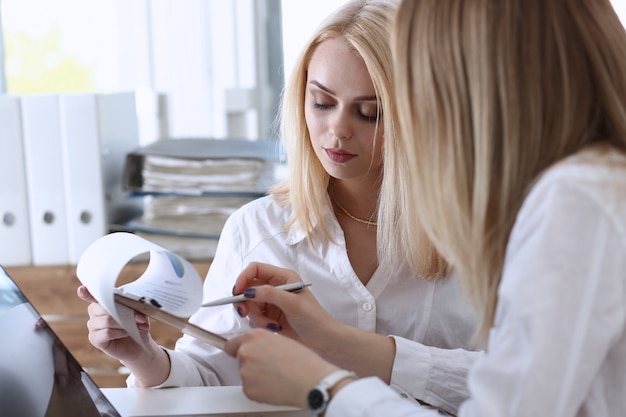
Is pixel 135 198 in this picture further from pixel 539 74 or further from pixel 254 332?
pixel 539 74

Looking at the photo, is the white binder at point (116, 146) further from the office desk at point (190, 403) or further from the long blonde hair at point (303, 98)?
the office desk at point (190, 403)

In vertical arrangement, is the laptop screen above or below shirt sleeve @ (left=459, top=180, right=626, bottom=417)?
below

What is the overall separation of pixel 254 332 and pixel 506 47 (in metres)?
0.41

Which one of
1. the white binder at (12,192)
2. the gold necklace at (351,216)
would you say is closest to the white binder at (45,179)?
the white binder at (12,192)

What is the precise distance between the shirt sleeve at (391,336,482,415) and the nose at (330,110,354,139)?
0.31 metres

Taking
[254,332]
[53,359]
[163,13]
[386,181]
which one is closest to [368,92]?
[386,181]

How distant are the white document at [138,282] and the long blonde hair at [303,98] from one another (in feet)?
1.08

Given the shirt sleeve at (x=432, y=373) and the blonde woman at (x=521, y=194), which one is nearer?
the blonde woman at (x=521, y=194)

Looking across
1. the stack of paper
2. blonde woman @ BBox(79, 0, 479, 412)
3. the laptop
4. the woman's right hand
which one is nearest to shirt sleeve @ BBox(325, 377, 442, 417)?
the laptop

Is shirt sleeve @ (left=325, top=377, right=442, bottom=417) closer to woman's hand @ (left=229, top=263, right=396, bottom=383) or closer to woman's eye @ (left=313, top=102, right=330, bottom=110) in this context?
woman's hand @ (left=229, top=263, right=396, bottom=383)

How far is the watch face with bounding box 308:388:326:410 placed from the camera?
34.7 inches

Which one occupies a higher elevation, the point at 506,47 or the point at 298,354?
the point at 506,47

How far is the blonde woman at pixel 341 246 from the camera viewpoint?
4.14ft

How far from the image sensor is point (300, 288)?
1218mm
